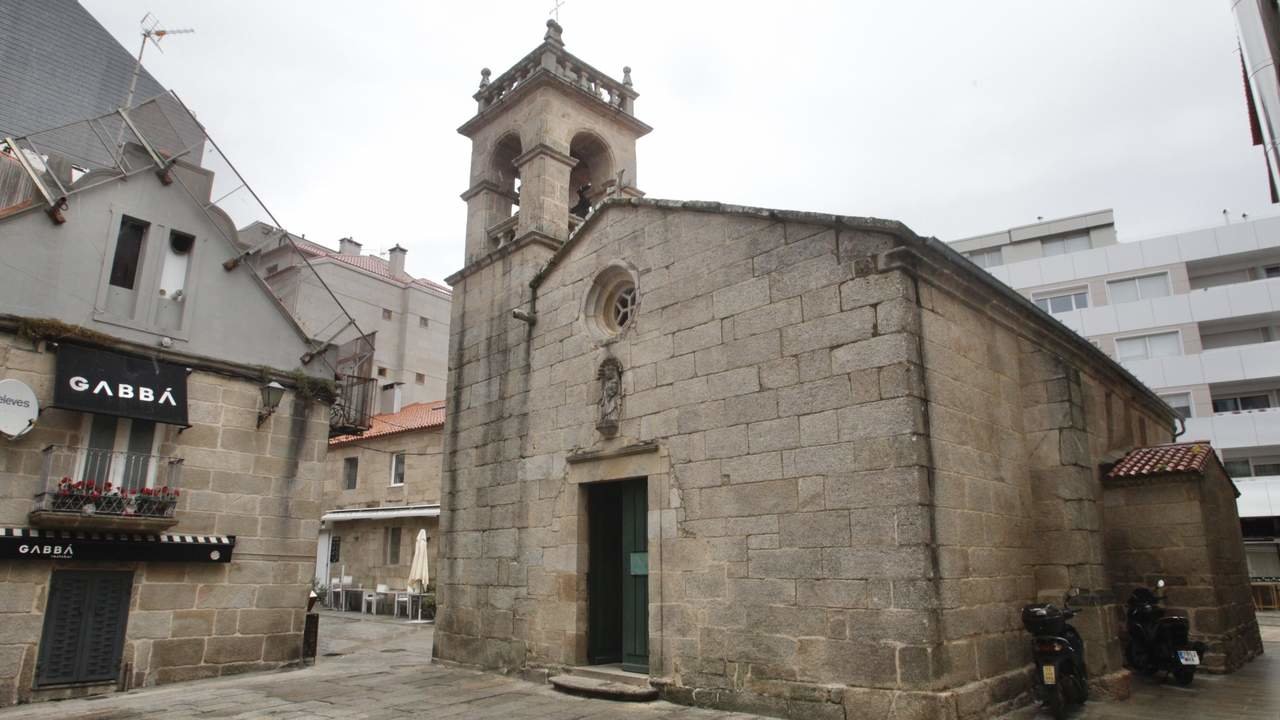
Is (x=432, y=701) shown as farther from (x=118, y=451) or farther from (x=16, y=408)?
(x=16, y=408)

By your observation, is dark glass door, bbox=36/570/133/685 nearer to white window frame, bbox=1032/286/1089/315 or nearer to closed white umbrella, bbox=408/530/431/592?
closed white umbrella, bbox=408/530/431/592

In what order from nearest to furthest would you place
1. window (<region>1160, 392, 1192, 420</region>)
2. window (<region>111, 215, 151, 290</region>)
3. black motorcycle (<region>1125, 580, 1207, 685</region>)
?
black motorcycle (<region>1125, 580, 1207, 685</region>), window (<region>111, 215, 151, 290</region>), window (<region>1160, 392, 1192, 420</region>)

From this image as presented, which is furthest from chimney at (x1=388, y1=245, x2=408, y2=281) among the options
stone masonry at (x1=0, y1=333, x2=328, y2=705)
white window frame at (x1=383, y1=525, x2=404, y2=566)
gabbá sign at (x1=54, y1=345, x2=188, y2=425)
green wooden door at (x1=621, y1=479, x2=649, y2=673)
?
green wooden door at (x1=621, y1=479, x2=649, y2=673)

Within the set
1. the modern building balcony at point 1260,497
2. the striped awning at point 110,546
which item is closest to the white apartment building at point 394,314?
the striped awning at point 110,546

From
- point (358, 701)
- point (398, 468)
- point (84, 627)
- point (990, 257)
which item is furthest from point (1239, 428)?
point (84, 627)

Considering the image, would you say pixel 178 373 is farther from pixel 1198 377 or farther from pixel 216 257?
pixel 1198 377

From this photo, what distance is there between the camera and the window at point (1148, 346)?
85.8ft

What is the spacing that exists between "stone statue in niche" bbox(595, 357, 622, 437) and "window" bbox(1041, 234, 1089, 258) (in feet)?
84.3

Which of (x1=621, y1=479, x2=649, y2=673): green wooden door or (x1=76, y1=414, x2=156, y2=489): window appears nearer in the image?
(x1=621, y1=479, x2=649, y2=673): green wooden door

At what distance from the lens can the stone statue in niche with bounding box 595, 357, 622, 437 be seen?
9000 mm

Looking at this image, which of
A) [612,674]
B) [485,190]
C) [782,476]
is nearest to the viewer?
[782,476]

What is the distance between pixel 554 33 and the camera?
12.2m

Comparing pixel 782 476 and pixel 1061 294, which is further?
pixel 1061 294

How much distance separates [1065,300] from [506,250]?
24081 mm
